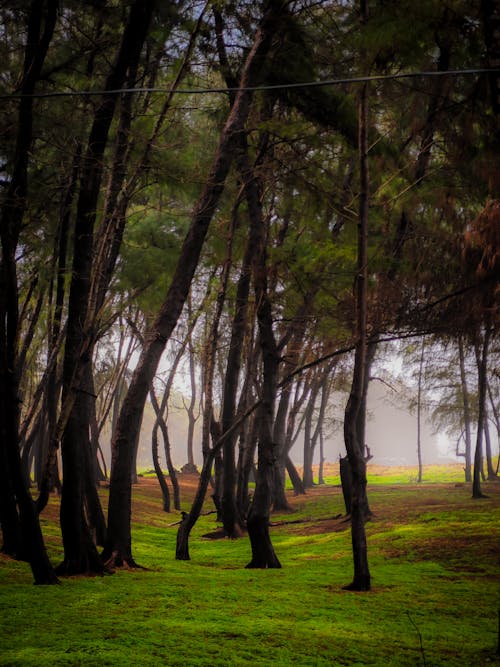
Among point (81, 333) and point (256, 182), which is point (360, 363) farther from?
point (256, 182)

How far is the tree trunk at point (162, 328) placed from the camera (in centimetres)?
779

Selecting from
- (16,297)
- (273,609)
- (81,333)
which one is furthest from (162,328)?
(273,609)

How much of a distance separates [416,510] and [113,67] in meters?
11.2

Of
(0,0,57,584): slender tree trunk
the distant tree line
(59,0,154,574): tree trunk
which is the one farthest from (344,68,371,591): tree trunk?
(0,0,57,584): slender tree trunk

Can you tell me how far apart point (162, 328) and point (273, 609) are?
388 centimetres

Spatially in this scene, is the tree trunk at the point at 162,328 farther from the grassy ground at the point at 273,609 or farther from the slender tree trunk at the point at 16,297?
the slender tree trunk at the point at 16,297

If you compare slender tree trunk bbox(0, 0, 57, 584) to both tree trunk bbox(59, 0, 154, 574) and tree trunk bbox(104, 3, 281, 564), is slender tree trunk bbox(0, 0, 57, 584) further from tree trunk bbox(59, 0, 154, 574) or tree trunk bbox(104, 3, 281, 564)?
tree trunk bbox(104, 3, 281, 564)

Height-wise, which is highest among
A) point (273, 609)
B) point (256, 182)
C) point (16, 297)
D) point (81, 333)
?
point (256, 182)

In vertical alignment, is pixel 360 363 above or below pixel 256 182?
below

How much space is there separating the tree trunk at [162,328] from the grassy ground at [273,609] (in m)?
0.68

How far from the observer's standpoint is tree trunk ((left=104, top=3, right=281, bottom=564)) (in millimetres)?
7785

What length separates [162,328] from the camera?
26.6 feet

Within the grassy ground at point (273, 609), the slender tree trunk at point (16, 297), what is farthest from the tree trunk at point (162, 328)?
the slender tree trunk at point (16, 297)

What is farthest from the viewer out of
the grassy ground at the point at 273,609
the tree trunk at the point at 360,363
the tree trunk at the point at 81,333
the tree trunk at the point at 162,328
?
the tree trunk at the point at 162,328
